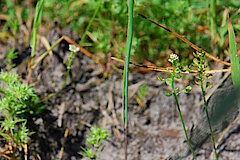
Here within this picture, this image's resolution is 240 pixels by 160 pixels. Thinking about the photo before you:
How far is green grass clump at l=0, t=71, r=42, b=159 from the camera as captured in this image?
4.40ft

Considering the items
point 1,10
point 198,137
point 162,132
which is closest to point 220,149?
point 198,137

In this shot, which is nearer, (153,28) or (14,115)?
(14,115)

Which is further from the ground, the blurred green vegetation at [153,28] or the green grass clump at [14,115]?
the blurred green vegetation at [153,28]

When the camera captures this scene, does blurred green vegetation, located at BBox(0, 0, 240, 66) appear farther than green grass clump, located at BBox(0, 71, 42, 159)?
Yes

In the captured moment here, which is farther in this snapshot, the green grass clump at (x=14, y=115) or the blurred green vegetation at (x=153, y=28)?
the blurred green vegetation at (x=153, y=28)

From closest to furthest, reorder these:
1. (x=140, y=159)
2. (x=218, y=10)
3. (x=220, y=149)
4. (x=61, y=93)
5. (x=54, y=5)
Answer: (x=220, y=149) → (x=140, y=159) → (x=61, y=93) → (x=218, y=10) → (x=54, y=5)

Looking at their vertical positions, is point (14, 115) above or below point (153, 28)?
below

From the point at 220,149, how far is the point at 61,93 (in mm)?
881

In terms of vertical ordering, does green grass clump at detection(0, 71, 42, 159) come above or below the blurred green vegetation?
below

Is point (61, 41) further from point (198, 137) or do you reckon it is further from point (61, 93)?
point (198, 137)

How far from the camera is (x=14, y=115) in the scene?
141 cm

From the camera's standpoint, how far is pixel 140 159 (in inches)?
59.2

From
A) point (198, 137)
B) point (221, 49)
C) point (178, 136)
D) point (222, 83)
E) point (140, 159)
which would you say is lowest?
point (140, 159)

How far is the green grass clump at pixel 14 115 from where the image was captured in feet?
4.40
